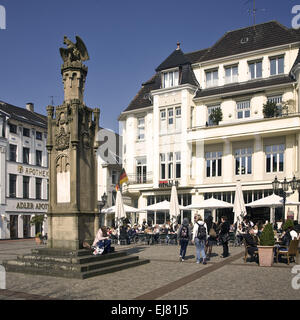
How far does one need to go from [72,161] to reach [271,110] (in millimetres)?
19661

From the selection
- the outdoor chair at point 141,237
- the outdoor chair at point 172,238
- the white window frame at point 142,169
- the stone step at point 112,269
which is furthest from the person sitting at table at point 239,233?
the white window frame at point 142,169

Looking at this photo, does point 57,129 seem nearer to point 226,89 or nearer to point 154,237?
point 154,237

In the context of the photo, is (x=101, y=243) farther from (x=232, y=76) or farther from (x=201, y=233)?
(x=232, y=76)

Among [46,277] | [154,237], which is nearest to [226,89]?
[154,237]

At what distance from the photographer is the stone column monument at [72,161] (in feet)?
46.5

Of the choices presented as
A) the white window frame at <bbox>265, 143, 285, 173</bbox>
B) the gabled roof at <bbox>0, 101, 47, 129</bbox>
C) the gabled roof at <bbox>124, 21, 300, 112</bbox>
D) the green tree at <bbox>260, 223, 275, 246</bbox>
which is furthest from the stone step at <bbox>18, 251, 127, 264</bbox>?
the gabled roof at <bbox>0, 101, 47, 129</bbox>

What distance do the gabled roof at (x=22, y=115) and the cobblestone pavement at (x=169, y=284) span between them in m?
33.3

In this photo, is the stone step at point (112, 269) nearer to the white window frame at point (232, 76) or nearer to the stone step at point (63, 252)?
the stone step at point (63, 252)

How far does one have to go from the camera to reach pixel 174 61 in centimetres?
3569

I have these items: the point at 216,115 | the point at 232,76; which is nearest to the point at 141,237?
the point at 216,115

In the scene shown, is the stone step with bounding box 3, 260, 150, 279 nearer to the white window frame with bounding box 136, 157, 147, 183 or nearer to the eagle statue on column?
the eagle statue on column

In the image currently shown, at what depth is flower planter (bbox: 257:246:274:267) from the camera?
46.5ft
